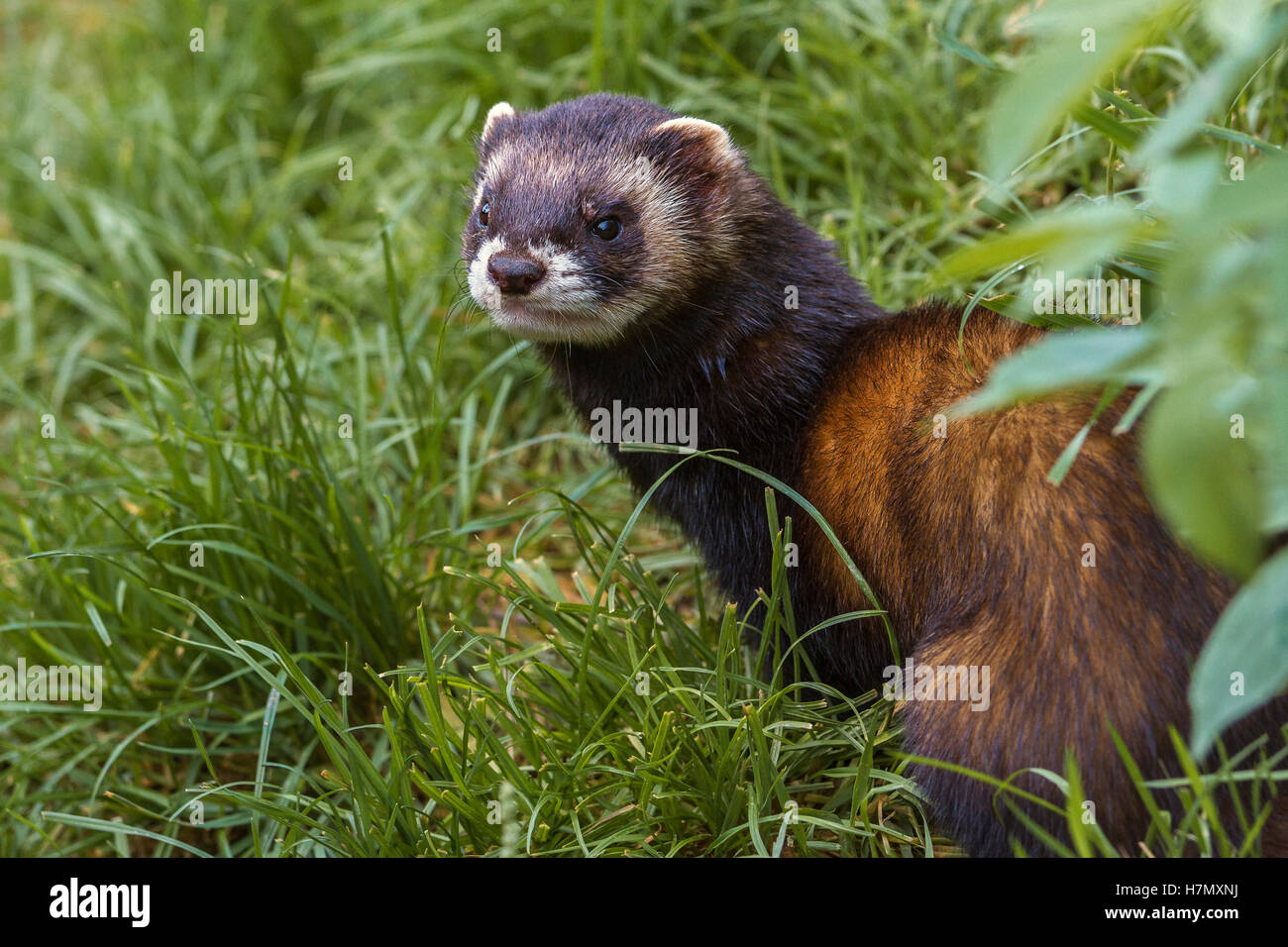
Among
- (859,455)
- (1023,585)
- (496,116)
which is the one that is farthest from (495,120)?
(1023,585)

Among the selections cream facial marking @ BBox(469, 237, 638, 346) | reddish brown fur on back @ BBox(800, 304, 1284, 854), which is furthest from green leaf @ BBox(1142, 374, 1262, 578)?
cream facial marking @ BBox(469, 237, 638, 346)

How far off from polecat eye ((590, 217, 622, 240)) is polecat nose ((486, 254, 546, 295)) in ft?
1.01

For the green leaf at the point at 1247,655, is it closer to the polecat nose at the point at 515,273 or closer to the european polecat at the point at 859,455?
the european polecat at the point at 859,455

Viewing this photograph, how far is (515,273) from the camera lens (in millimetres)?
3912

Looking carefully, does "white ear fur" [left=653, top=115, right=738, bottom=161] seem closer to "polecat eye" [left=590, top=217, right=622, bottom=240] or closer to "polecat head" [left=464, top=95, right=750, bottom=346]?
"polecat head" [left=464, top=95, right=750, bottom=346]

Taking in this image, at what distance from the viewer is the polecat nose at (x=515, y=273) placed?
154 inches

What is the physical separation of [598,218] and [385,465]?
1.91m

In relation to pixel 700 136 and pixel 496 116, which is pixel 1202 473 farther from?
pixel 496 116

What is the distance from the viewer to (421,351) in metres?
5.65

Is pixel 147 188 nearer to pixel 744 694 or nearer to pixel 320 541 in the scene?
pixel 320 541

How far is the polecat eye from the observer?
4.16 metres

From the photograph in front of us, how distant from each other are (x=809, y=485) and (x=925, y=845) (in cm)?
116

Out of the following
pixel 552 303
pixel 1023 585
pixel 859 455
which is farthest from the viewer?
pixel 552 303
